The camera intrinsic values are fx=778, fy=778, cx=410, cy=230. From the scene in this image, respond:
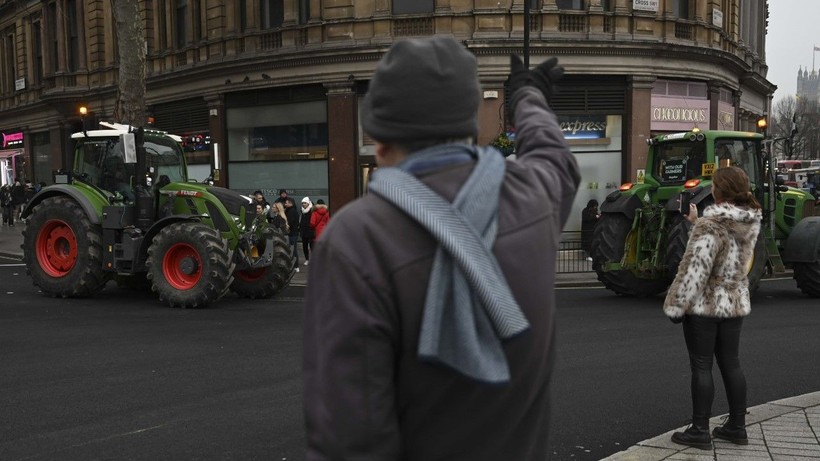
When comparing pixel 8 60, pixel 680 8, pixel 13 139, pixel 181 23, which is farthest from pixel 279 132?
pixel 8 60

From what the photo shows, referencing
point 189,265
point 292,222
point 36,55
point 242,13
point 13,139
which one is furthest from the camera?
point 13,139

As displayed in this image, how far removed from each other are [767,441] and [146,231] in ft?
31.5

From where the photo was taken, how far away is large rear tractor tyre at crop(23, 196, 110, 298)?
1209 cm

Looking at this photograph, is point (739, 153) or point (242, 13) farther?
point (242, 13)

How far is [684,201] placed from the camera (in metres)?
11.0

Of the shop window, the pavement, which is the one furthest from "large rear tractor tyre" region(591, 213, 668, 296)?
the shop window

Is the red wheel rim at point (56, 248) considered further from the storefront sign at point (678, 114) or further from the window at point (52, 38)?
the window at point (52, 38)

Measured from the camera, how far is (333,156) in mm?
22438

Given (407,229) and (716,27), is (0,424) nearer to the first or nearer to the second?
(407,229)

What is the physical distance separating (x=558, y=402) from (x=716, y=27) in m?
20.8

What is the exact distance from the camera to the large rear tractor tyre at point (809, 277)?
39.2 ft

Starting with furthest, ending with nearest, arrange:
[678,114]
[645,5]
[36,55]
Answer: [36,55]
[678,114]
[645,5]

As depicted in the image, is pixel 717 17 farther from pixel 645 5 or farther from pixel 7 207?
pixel 7 207

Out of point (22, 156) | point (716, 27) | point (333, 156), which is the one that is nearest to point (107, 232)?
point (333, 156)
